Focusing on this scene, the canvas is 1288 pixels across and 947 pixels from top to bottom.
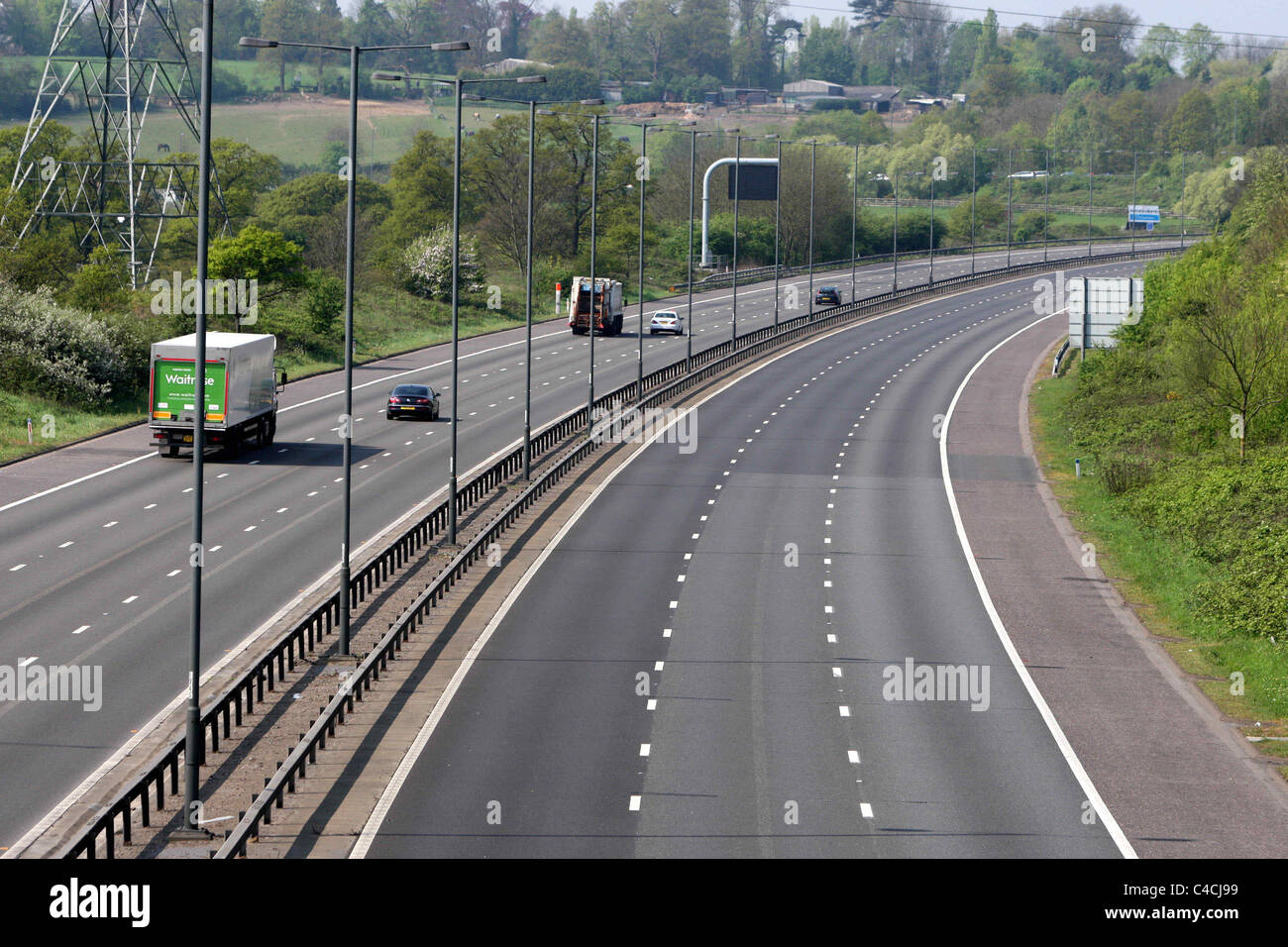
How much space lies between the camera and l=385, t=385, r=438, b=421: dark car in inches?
2516

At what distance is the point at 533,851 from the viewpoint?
20250mm

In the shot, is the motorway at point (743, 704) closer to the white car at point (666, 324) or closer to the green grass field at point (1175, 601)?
the green grass field at point (1175, 601)

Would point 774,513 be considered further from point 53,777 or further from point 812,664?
point 53,777

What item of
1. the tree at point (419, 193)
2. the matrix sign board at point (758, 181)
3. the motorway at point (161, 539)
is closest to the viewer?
the motorway at point (161, 539)

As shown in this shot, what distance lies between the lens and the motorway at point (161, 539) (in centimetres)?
2573

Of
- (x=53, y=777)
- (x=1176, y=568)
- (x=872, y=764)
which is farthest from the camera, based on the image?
(x=1176, y=568)

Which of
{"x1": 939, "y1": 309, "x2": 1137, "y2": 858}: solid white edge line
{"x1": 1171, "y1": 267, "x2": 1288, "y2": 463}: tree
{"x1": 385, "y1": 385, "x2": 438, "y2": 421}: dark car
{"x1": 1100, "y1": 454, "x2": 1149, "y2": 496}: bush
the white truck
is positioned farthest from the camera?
the white truck

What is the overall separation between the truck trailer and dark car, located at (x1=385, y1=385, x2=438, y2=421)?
9.92 meters

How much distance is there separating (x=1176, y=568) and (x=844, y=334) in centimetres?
5968

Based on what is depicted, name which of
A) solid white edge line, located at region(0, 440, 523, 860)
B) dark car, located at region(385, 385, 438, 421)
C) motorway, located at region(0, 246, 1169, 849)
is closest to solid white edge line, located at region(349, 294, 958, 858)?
solid white edge line, located at region(0, 440, 523, 860)

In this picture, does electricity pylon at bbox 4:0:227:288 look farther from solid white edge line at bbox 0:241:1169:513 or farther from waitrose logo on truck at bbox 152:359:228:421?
solid white edge line at bbox 0:241:1169:513

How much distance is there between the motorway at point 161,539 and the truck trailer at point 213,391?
1071mm

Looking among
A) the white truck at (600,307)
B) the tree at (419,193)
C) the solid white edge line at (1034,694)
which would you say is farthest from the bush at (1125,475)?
the tree at (419,193)

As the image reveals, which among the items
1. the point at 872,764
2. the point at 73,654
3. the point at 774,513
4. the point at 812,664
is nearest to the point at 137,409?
the point at 774,513
